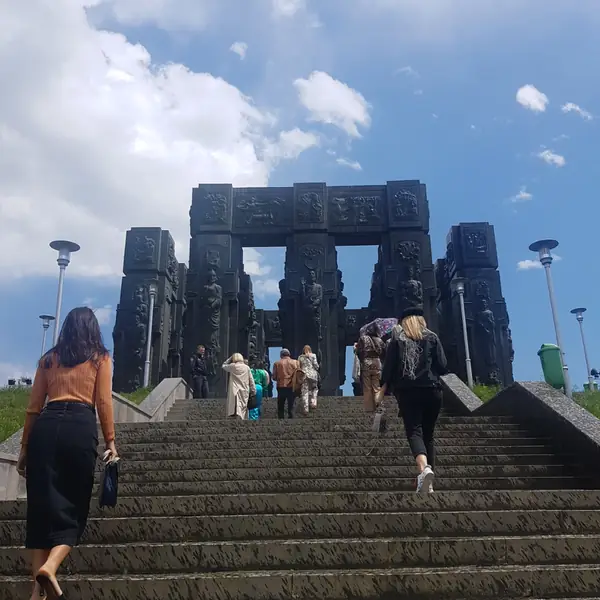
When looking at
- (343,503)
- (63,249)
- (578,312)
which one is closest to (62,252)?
(63,249)

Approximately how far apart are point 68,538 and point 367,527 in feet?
6.44

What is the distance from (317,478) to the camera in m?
5.72

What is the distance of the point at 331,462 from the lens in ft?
20.4

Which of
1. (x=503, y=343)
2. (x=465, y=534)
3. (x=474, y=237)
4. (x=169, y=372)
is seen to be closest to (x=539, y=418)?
(x=465, y=534)

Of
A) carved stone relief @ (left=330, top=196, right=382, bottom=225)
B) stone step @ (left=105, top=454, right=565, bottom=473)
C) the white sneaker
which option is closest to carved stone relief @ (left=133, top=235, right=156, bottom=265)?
carved stone relief @ (left=330, top=196, right=382, bottom=225)

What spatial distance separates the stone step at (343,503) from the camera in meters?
4.29

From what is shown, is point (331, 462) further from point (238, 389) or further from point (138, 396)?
point (138, 396)

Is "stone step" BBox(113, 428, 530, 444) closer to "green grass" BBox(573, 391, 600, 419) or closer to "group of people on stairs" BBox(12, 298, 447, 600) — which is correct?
"green grass" BBox(573, 391, 600, 419)

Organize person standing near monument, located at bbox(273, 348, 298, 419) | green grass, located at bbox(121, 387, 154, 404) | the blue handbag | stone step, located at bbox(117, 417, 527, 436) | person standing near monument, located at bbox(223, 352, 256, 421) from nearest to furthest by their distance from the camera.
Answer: the blue handbag < stone step, located at bbox(117, 417, 527, 436) < person standing near monument, located at bbox(223, 352, 256, 421) < person standing near monument, located at bbox(273, 348, 298, 419) < green grass, located at bbox(121, 387, 154, 404)

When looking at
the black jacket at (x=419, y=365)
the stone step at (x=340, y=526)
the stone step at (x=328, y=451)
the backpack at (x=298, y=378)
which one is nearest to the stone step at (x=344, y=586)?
the stone step at (x=340, y=526)

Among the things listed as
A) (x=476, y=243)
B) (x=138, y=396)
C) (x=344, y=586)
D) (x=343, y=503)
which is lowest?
(x=344, y=586)

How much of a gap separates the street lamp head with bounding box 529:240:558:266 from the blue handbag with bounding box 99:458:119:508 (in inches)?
488

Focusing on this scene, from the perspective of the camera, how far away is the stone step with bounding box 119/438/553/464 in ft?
21.4

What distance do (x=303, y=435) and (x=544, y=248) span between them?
8786 mm
